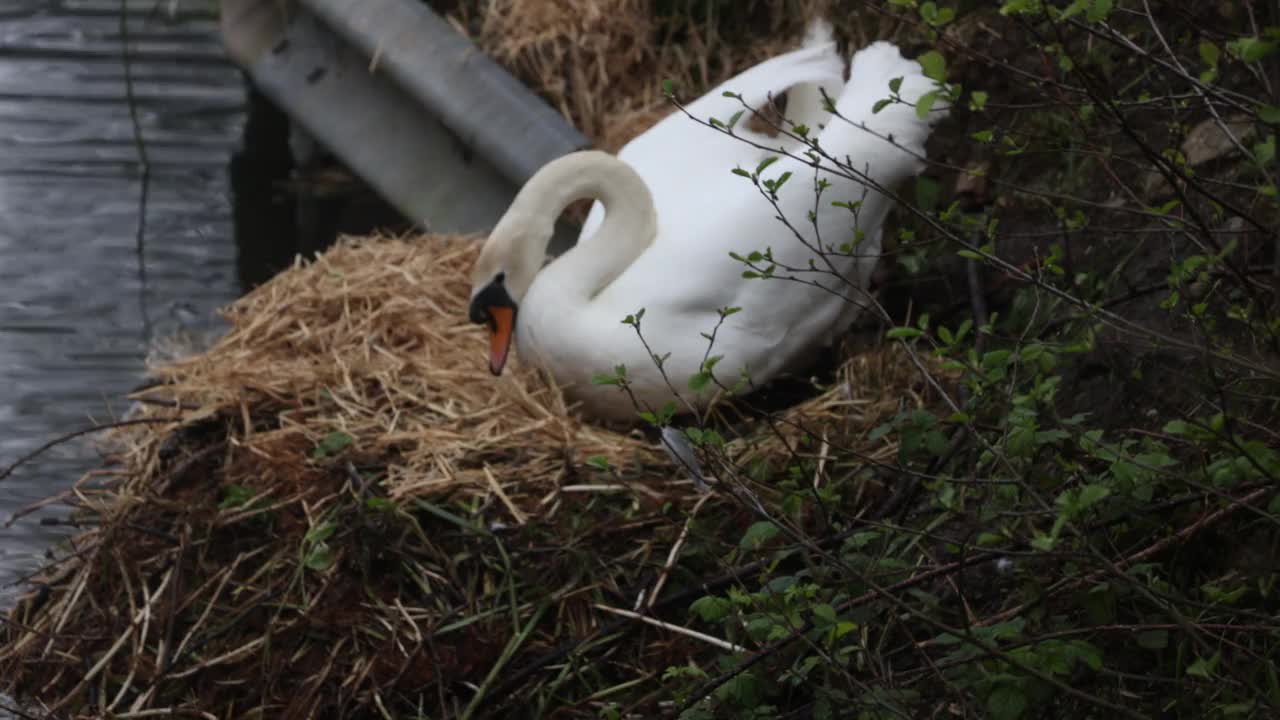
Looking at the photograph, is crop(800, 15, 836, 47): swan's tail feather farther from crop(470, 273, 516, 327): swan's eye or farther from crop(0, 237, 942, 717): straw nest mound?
crop(470, 273, 516, 327): swan's eye

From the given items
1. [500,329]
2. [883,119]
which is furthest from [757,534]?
[883,119]

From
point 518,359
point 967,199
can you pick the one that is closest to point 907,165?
point 967,199

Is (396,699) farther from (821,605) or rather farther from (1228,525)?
(1228,525)

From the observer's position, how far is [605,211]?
4.45m

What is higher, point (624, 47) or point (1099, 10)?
point (1099, 10)

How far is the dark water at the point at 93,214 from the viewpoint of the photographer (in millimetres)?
5180

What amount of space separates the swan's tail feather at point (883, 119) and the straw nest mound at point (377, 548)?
0.55m

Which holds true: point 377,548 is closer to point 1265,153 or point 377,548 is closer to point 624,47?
point 1265,153

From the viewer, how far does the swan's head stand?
14.2ft

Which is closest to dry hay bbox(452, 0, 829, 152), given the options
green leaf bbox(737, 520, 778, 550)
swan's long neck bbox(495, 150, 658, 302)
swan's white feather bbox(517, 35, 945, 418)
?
swan's white feather bbox(517, 35, 945, 418)

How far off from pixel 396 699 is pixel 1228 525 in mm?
1616

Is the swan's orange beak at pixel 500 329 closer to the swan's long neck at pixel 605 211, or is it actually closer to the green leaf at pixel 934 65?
the swan's long neck at pixel 605 211

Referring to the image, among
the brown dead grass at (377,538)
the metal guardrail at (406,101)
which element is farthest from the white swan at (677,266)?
the metal guardrail at (406,101)

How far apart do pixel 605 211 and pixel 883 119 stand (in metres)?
0.80
